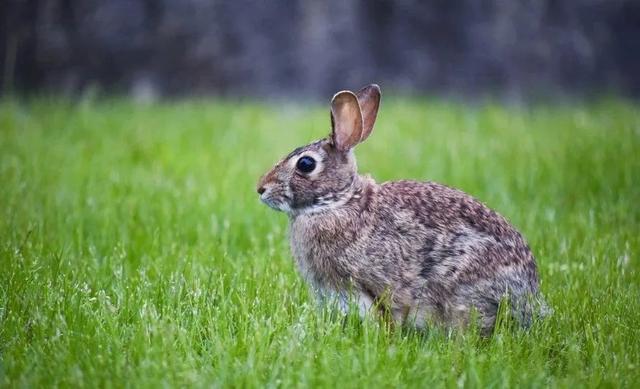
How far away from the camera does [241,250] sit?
573 cm

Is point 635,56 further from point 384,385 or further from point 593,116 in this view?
point 384,385

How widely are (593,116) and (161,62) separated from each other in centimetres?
543

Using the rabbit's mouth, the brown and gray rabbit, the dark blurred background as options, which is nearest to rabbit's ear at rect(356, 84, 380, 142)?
the brown and gray rabbit

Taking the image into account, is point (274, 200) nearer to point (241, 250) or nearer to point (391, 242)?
point (391, 242)

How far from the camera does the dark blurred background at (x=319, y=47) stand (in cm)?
1095

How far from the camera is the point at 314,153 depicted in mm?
4547

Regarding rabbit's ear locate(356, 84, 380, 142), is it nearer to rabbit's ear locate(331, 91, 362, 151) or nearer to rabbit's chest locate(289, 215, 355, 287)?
rabbit's ear locate(331, 91, 362, 151)

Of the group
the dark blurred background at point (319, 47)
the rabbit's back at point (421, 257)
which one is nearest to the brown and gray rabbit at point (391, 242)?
the rabbit's back at point (421, 257)

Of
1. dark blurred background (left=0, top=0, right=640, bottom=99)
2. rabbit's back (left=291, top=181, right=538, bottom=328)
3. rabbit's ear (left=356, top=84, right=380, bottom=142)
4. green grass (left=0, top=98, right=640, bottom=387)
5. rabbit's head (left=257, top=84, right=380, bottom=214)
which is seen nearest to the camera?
green grass (left=0, top=98, right=640, bottom=387)

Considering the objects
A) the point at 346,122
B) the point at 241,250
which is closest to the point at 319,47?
the point at 241,250

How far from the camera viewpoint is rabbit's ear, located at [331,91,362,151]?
4531 millimetres

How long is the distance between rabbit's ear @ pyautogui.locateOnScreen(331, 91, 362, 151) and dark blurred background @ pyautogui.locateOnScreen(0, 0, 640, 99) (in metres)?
7.08

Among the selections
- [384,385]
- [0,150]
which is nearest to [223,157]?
[0,150]

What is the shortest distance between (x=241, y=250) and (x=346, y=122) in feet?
4.93
